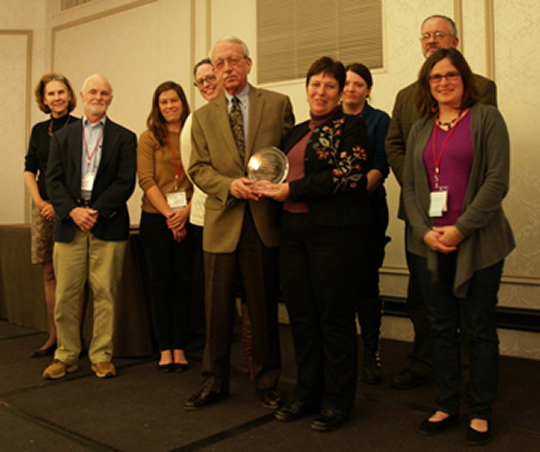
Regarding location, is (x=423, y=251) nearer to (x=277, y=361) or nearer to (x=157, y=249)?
(x=277, y=361)

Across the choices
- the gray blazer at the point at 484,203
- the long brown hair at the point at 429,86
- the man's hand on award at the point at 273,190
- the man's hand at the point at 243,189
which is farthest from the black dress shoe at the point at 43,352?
the long brown hair at the point at 429,86

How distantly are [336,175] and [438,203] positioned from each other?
0.40 meters

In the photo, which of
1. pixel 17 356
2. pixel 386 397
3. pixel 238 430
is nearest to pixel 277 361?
pixel 238 430

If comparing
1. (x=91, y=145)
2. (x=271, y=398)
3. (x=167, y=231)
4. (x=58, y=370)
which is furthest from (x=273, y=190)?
(x=58, y=370)

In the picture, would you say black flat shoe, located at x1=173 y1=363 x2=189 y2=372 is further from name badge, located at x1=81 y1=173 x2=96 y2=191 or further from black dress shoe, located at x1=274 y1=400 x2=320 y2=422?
name badge, located at x1=81 y1=173 x2=96 y2=191

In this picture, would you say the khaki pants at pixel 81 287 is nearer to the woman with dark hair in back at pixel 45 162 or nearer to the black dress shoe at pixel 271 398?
the woman with dark hair in back at pixel 45 162

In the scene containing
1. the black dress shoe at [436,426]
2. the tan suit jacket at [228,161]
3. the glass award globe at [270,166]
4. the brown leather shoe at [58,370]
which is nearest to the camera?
the black dress shoe at [436,426]

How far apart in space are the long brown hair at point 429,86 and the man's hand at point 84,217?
172cm

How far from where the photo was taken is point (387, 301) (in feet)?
12.3

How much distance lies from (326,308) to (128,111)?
13.5 ft

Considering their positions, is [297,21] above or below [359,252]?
above

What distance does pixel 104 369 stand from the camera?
2.93m

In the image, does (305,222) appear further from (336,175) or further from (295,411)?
(295,411)

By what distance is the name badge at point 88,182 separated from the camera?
9.70 ft
